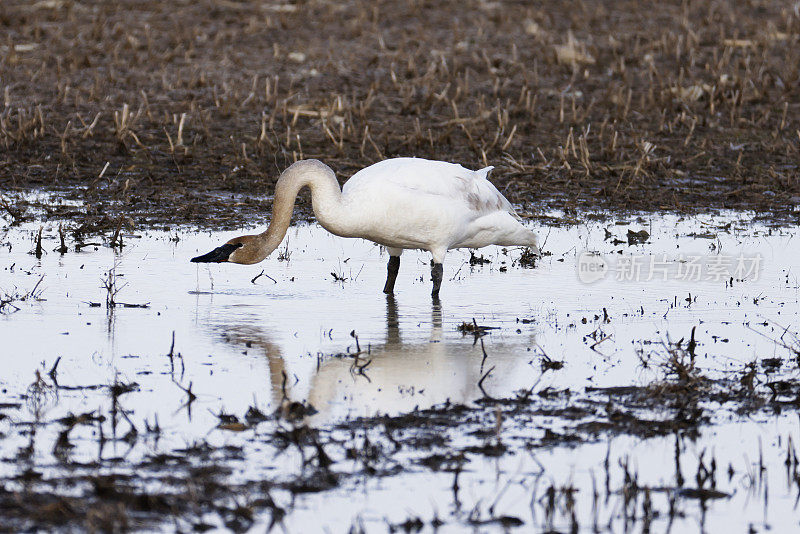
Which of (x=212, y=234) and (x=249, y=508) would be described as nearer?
(x=249, y=508)

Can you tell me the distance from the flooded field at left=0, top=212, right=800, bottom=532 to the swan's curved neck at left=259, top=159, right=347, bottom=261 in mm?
424

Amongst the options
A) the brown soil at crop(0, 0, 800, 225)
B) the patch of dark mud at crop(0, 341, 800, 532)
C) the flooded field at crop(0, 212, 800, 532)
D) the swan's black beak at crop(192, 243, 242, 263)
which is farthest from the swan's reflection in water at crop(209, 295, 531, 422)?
the brown soil at crop(0, 0, 800, 225)

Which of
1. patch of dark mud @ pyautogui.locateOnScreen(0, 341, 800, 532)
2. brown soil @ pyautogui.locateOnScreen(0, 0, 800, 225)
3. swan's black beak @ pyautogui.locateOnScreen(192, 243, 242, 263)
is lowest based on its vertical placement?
patch of dark mud @ pyautogui.locateOnScreen(0, 341, 800, 532)

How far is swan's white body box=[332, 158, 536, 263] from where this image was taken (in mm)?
7832

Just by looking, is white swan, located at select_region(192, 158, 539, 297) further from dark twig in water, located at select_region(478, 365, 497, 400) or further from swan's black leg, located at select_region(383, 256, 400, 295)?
Answer: dark twig in water, located at select_region(478, 365, 497, 400)

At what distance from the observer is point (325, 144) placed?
12.9m

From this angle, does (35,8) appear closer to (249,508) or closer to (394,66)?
(394,66)

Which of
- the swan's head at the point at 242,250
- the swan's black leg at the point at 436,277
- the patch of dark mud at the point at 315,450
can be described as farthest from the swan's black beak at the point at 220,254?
the patch of dark mud at the point at 315,450

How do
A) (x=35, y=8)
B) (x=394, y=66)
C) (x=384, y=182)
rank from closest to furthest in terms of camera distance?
(x=384, y=182)
(x=394, y=66)
(x=35, y=8)

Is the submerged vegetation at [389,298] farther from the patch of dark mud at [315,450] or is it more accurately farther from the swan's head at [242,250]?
the swan's head at [242,250]

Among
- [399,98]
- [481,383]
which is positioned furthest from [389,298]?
[399,98]

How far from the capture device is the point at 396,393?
577 cm

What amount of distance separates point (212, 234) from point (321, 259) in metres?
1.18

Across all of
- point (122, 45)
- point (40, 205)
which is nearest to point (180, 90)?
point (122, 45)
